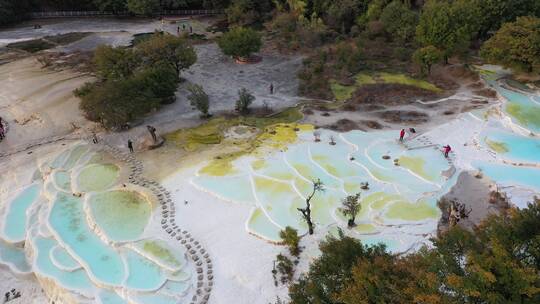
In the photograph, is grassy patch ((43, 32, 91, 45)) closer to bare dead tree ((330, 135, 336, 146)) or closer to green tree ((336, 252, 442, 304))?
bare dead tree ((330, 135, 336, 146))

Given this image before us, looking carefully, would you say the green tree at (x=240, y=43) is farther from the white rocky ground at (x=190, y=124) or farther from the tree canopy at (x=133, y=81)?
the tree canopy at (x=133, y=81)

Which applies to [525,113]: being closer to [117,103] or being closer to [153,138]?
[153,138]

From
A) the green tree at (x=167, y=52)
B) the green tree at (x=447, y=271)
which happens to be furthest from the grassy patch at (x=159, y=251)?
the green tree at (x=167, y=52)

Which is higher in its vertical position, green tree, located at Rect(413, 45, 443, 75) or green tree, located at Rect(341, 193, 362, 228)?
green tree, located at Rect(413, 45, 443, 75)

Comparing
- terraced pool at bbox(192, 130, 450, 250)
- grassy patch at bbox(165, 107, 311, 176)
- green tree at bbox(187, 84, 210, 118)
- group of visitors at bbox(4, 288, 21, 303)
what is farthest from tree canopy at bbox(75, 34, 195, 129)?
group of visitors at bbox(4, 288, 21, 303)

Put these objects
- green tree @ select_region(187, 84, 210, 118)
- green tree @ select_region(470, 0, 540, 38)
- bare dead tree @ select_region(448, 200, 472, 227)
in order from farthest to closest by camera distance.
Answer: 1. green tree @ select_region(470, 0, 540, 38)
2. green tree @ select_region(187, 84, 210, 118)
3. bare dead tree @ select_region(448, 200, 472, 227)

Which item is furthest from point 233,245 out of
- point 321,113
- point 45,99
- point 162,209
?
point 45,99

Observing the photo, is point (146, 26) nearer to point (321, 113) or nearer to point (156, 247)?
point (321, 113)

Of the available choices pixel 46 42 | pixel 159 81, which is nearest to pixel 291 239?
pixel 159 81
